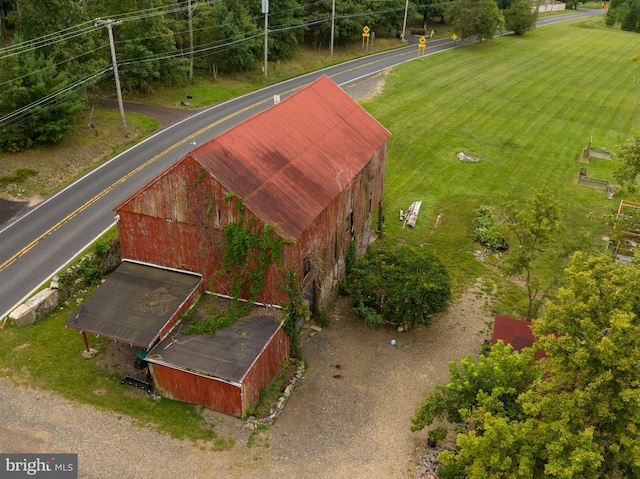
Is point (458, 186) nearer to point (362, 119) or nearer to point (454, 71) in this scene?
point (362, 119)

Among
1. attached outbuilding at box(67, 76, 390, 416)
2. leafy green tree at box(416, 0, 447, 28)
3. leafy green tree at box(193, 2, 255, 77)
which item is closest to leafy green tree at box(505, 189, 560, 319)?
attached outbuilding at box(67, 76, 390, 416)

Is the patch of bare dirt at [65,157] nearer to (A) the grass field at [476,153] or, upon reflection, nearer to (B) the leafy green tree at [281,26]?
(A) the grass field at [476,153]

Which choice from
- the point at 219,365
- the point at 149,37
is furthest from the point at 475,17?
the point at 219,365

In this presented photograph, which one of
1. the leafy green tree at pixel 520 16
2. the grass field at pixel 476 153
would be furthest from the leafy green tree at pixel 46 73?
the leafy green tree at pixel 520 16

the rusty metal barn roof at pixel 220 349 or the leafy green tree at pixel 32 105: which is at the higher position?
the leafy green tree at pixel 32 105

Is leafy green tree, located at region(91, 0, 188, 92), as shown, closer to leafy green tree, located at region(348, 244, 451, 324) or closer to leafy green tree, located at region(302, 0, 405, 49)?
leafy green tree, located at region(302, 0, 405, 49)
